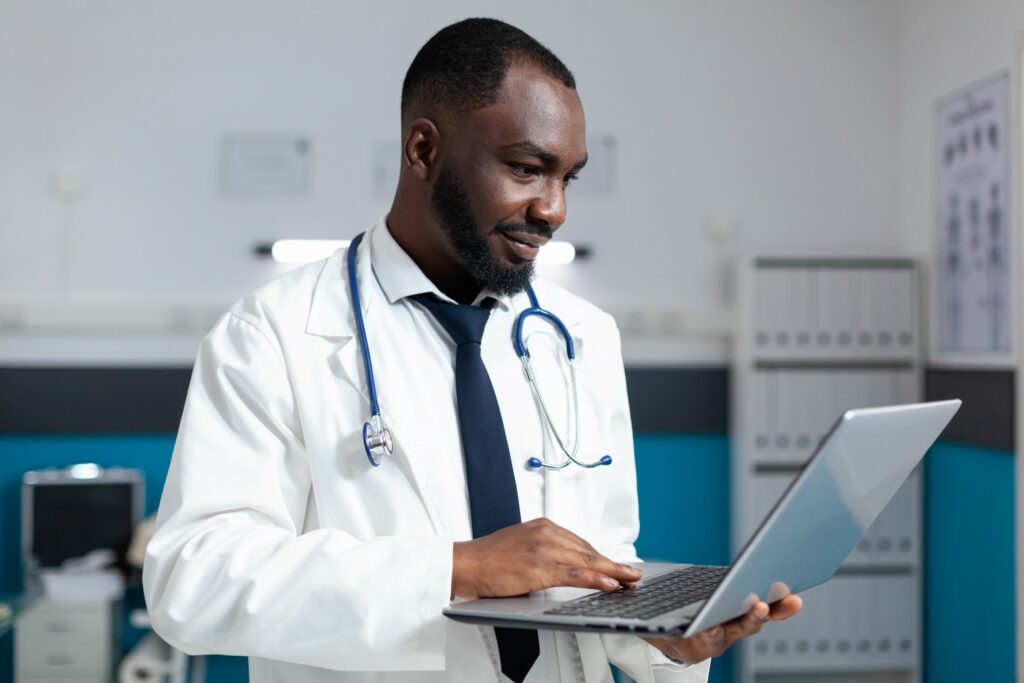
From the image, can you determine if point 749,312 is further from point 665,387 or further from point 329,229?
point 329,229

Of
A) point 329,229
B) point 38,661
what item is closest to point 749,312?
point 329,229

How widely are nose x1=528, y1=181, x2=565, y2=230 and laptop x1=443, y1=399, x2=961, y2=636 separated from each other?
40cm

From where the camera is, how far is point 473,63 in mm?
1215

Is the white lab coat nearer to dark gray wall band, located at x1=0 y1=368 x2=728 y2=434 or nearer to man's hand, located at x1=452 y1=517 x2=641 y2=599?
man's hand, located at x1=452 y1=517 x2=641 y2=599

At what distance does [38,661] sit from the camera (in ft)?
11.0

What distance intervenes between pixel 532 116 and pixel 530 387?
0.32 metres

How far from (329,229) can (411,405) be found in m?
2.66

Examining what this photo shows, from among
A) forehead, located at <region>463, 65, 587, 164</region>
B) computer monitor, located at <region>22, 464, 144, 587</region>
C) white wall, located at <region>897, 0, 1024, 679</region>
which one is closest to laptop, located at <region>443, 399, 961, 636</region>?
forehead, located at <region>463, 65, 587, 164</region>

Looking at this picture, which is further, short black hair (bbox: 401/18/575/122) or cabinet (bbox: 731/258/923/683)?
cabinet (bbox: 731/258/923/683)

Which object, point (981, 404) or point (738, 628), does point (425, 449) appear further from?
point (981, 404)

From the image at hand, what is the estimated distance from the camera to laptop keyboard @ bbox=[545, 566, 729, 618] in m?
0.94

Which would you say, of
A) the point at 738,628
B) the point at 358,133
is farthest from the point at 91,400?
the point at 738,628

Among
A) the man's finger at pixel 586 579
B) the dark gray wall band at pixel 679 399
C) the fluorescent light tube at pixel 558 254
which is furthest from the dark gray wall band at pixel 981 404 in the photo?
the man's finger at pixel 586 579

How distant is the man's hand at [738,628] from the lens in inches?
37.7
